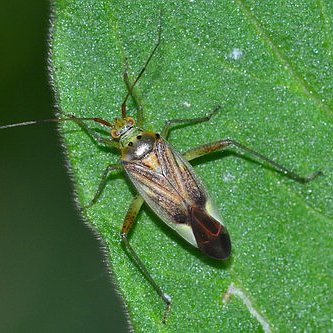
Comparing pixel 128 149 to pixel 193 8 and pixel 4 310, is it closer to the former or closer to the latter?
pixel 193 8

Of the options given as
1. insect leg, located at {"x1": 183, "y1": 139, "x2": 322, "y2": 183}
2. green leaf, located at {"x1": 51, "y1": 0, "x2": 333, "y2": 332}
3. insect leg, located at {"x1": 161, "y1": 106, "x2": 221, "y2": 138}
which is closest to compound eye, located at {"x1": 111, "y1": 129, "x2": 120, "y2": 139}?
green leaf, located at {"x1": 51, "y1": 0, "x2": 333, "y2": 332}

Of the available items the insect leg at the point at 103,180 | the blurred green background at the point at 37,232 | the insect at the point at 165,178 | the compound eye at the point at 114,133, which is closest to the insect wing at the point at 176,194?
the insect at the point at 165,178

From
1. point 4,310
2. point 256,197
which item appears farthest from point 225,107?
point 4,310

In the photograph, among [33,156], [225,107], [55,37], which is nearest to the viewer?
[55,37]

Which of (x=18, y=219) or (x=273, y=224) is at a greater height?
(x=273, y=224)

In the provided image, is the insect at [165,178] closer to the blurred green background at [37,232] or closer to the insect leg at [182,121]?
the insect leg at [182,121]

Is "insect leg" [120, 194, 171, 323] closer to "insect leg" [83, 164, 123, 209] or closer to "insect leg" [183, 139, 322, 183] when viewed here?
"insect leg" [83, 164, 123, 209]

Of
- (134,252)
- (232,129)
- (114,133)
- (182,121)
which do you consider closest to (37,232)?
(114,133)
